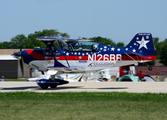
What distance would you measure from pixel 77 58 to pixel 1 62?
33.7 metres

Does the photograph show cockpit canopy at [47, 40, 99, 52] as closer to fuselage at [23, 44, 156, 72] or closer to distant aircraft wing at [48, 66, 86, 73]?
fuselage at [23, 44, 156, 72]

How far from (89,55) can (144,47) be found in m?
3.92

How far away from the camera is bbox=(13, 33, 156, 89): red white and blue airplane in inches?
691

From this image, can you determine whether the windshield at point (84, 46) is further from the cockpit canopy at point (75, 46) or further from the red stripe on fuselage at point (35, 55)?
the red stripe on fuselage at point (35, 55)

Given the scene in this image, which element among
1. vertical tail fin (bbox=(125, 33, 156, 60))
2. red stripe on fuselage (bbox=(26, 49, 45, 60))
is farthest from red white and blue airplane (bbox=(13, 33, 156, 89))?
red stripe on fuselage (bbox=(26, 49, 45, 60))

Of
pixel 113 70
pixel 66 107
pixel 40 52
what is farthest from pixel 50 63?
pixel 113 70

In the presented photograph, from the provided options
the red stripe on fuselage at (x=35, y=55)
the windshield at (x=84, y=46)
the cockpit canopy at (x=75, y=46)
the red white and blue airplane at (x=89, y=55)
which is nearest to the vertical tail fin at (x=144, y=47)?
the red white and blue airplane at (x=89, y=55)

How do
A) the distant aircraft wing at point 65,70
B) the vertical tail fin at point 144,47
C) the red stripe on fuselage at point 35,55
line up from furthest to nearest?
the red stripe on fuselage at point 35,55 < the vertical tail fin at point 144,47 < the distant aircraft wing at point 65,70

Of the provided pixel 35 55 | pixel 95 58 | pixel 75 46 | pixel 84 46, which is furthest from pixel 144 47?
pixel 35 55

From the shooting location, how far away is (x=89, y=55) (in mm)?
17594

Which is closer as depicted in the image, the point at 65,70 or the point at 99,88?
the point at 65,70

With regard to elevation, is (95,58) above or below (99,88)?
above

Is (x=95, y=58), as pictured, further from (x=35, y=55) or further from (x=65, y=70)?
(x=35, y=55)

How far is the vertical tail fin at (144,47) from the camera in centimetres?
1780
